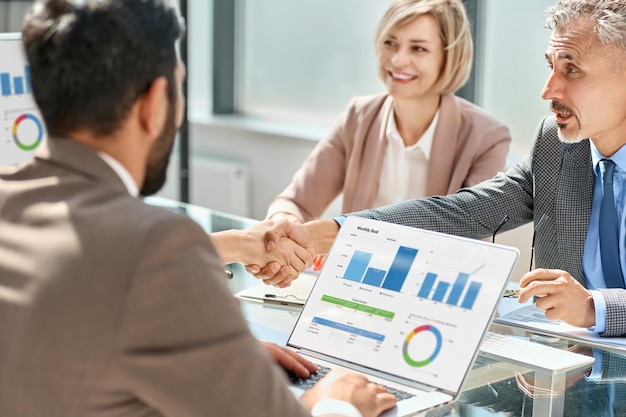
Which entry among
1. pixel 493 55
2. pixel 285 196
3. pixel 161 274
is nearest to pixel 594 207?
pixel 285 196

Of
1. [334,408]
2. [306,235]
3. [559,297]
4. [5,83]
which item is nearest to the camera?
[334,408]

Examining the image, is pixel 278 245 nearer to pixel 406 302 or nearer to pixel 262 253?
pixel 262 253

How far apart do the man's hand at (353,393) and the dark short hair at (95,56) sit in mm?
538

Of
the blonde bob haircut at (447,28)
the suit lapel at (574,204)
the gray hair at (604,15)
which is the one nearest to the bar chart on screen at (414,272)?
the suit lapel at (574,204)

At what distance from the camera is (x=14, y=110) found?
2.75 m

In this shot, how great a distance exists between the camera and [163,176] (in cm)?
134

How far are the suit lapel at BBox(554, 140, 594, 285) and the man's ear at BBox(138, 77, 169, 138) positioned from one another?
4.76 feet

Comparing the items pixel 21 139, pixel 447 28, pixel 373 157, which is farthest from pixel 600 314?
pixel 21 139

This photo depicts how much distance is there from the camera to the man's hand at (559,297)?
6.73ft

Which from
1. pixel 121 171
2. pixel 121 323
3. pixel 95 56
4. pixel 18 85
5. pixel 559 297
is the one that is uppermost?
pixel 95 56

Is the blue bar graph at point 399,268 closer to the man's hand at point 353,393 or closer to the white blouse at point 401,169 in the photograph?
the man's hand at point 353,393

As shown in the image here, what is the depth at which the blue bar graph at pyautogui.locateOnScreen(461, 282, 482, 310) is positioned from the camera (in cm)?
169

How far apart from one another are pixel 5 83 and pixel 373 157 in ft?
3.94

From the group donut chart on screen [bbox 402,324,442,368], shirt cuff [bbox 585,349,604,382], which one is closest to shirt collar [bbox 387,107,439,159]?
shirt cuff [bbox 585,349,604,382]
